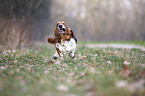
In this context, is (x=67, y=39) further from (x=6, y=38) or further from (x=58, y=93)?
(x=6, y=38)

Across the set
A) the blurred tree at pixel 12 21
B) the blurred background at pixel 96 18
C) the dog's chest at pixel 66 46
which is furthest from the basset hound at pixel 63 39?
the blurred background at pixel 96 18

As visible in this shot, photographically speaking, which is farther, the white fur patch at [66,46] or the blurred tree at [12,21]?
the blurred tree at [12,21]

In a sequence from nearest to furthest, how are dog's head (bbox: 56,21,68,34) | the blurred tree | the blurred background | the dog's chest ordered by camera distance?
dog's head (bbox: 56,21,68,34) → the dog's chest → the blurred tree → the blurred background

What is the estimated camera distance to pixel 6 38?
878 cm

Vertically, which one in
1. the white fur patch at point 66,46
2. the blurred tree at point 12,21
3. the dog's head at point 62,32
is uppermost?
the blurred tree at point 12,21

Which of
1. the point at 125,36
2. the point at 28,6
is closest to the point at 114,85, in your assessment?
the point at 28,6

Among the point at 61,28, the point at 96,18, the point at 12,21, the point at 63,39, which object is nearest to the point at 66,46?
the point at 63,39

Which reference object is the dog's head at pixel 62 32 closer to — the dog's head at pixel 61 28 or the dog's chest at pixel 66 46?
the dog's head at pixel 61 28

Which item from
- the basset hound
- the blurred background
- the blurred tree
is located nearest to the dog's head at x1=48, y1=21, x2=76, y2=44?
the basset hound

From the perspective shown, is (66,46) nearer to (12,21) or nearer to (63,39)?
(63,39)

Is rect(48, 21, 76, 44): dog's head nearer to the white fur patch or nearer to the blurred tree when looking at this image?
the white fur patch

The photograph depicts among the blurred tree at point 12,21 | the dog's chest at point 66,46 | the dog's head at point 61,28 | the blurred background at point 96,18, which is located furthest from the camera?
the blurred background at point 96,18

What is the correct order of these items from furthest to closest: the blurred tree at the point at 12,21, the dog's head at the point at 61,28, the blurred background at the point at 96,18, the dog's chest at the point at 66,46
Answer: the blurred background at the point at 96,18, the blurred tree at the point at 12,21, the dog's chest at the point at 66,46, the dog's head at the point at 61,28

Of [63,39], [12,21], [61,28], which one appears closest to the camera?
[61,28]
